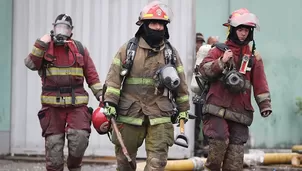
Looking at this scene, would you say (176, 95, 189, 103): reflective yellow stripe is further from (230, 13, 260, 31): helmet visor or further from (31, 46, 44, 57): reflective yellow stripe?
(31, 46, 44, 57): reflective yellow stripe

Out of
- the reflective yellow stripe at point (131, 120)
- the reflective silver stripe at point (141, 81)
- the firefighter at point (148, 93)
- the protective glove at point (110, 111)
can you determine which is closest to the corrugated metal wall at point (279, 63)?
the firefighter at point (148, 93)

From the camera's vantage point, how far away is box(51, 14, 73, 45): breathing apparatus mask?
1003cm

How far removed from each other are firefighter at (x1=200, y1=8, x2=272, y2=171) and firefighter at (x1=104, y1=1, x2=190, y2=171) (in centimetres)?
55

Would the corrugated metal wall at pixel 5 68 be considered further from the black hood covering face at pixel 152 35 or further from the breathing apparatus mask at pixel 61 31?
the black hood covering face at pixel 152 35

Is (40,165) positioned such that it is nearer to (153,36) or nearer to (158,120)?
(158,120)

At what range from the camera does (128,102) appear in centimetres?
916

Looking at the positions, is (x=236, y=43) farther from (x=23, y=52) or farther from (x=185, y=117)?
(x=23, y=52)

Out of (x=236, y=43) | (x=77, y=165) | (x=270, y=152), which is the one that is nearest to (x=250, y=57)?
(x=236, y=43)

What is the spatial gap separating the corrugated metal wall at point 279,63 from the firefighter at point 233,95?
451 centimetres

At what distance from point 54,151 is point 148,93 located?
5.12ft

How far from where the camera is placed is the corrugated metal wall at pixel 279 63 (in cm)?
1430

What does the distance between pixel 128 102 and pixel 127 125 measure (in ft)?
0.83

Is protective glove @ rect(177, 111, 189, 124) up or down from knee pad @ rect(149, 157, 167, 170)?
up

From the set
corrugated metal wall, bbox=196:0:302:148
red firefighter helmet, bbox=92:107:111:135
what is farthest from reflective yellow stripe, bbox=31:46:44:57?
corrugated metal wall, bbox=196:0:302:148
